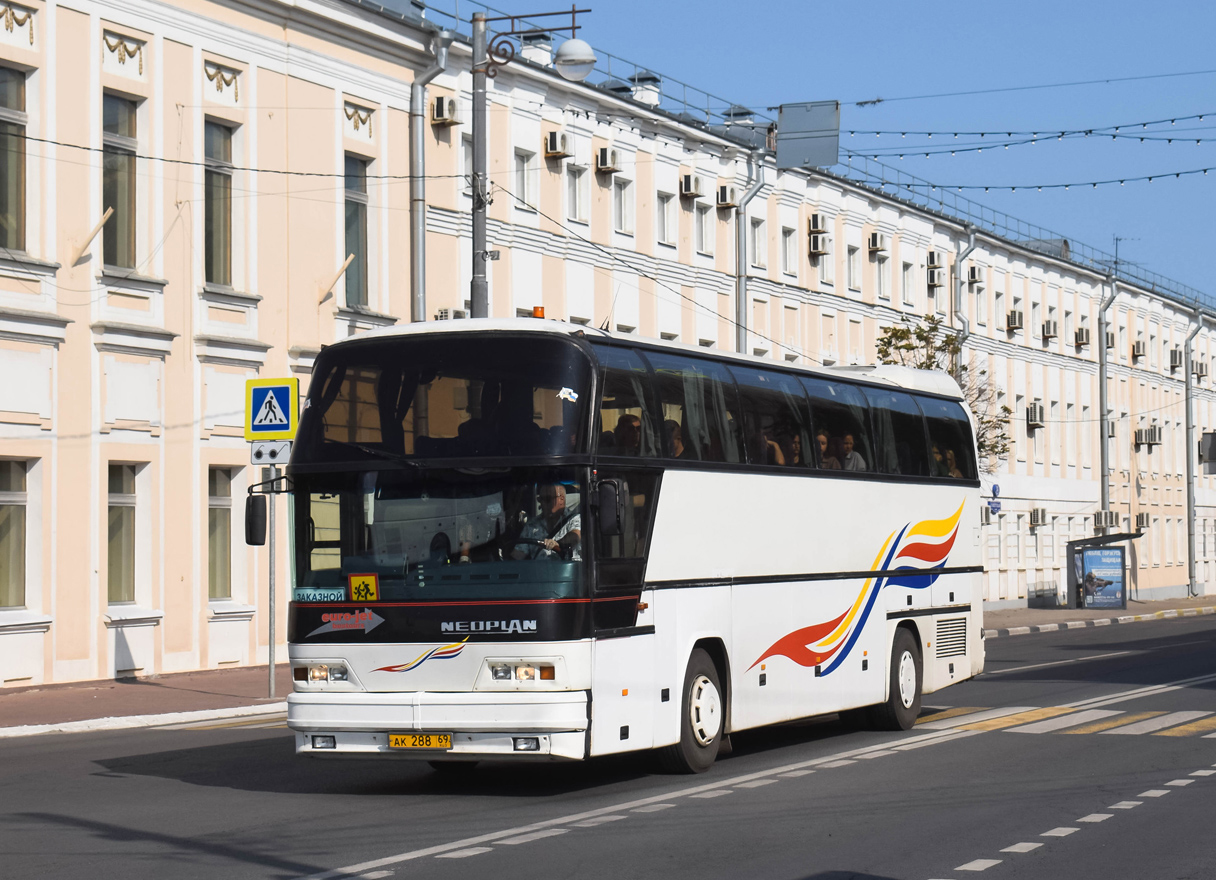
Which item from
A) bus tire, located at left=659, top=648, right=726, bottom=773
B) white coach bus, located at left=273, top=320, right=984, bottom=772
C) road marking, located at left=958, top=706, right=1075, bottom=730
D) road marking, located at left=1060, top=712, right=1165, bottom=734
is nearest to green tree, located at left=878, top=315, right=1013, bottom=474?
road marking, located at left=958, top=706, right=1075, bottom=730

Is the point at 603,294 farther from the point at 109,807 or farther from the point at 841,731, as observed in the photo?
the point at 109,807

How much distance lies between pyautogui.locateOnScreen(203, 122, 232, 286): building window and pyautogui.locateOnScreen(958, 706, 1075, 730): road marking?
14316 millimetres

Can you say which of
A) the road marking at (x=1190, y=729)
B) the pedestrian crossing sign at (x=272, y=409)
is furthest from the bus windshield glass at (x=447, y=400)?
the pedestrian crossing sign at (x=272, y=409)

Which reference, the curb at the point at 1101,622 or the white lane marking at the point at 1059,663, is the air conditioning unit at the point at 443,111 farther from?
the curb at the point at 1101,622

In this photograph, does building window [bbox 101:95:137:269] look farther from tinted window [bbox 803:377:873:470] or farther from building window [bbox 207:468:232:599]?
tinted window [bbox 803:377:873:470]

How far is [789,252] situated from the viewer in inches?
1836

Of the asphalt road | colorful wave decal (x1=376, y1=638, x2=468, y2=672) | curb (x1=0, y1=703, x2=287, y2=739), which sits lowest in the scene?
curb (x1=0, y1=703, x2=287, y2=739)

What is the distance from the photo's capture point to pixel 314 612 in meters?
12.5

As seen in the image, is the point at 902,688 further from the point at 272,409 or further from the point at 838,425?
the point at 272,409

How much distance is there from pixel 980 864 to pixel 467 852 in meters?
2.72

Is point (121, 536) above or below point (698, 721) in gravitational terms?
above

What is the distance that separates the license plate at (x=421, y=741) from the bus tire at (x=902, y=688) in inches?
246

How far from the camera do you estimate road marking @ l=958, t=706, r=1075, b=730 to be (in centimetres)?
1728

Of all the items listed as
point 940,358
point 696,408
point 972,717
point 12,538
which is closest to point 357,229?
point 12,538
